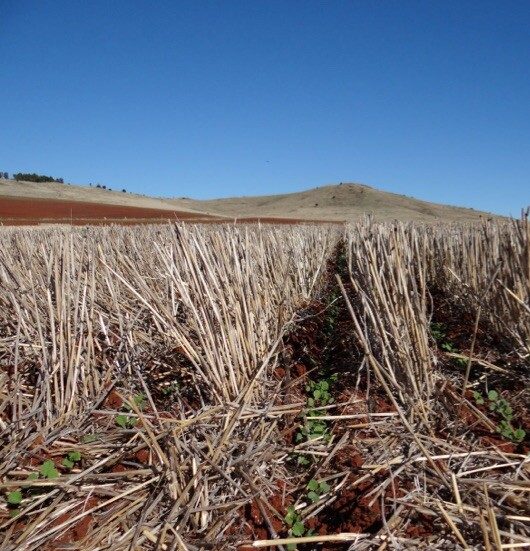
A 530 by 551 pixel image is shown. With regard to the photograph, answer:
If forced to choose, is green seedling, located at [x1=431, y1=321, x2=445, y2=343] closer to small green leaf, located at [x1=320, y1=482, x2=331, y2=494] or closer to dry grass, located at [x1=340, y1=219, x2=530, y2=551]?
dry grass, located at [x1=340, y1=219, x2=530, y2=551]

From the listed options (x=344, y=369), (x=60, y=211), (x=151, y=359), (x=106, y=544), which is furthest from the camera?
(x=60, y=211)

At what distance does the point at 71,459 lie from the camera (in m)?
1.81

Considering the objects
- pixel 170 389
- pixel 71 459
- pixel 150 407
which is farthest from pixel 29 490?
pixel 170 389

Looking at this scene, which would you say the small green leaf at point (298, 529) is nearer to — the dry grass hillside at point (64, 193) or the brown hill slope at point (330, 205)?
the dry grass hillside at point (64, 193)

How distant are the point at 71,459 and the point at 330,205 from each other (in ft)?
208

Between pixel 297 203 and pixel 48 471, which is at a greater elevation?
pixel 297 203

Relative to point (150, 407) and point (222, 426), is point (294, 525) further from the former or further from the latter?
point (150, 407)

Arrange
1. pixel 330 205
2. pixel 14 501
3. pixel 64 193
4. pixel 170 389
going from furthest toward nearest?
pixel 330 205, pixel 64 193, pixel 170 389, pixel 14 501

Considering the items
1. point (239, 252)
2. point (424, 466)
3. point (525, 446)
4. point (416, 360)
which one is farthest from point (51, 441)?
point (525, 446)

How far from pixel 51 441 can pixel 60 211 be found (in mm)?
29027

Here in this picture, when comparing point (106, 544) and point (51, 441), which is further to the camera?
Result: point (51, 441)

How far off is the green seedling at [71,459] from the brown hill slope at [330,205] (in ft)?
165

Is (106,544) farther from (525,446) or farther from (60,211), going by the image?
(60,211)

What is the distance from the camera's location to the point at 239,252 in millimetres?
2646
